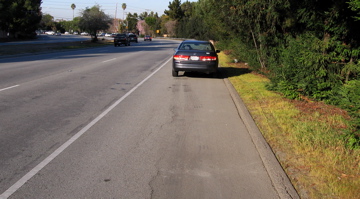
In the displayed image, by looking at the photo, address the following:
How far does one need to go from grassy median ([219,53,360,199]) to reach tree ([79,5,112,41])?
5161cm

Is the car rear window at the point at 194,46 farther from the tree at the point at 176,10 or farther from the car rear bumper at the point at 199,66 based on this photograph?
the tree at the point at 176,10

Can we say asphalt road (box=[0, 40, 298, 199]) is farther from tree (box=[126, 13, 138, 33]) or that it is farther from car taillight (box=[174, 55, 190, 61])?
tree (box=[126, 13, 138, 33])

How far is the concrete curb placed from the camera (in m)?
4.48

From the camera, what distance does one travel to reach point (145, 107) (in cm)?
925

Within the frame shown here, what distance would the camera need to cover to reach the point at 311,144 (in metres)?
6.08

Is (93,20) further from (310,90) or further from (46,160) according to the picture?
(46,160)

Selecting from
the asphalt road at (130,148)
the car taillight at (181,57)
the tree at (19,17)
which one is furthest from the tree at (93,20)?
the asphalt road at (130,148)

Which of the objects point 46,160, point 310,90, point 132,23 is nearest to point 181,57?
point 310,90

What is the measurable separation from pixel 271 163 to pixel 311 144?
111 centimetres

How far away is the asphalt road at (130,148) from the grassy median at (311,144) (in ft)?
0.83

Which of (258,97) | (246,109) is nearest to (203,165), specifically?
(246,109)

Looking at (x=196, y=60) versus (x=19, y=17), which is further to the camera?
(x=19, y=17)

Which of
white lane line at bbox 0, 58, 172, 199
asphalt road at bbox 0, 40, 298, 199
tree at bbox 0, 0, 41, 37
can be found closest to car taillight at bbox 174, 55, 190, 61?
asphalt road at bbox 0, 40, 298, 199

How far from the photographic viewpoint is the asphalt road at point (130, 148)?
15.0 feet
